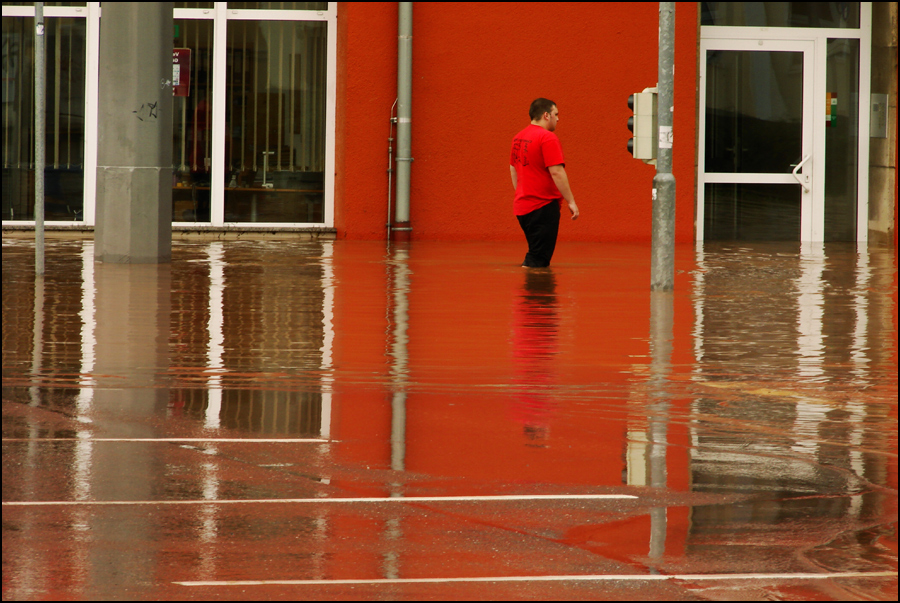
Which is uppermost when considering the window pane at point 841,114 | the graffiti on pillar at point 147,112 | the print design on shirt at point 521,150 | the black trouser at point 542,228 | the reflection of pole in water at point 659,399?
the window pane at point 841,114

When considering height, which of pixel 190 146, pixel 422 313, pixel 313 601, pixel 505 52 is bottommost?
pixel 313 601

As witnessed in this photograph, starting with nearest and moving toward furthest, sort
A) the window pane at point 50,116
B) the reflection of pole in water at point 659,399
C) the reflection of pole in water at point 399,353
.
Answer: the reflection of pole in water at point 659,399, the reflection of pole in water at point 399,353, the window pane at point 50,116

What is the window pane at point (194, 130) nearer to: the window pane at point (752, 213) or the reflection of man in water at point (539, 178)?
the reflection of man in water at point (539, 178)

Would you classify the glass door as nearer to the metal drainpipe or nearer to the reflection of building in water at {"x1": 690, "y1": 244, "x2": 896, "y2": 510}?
the metal drainpipe

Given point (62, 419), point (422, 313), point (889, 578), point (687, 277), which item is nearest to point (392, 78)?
point (687, 277)

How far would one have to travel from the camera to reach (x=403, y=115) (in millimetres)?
18219

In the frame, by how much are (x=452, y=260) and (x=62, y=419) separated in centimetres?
931

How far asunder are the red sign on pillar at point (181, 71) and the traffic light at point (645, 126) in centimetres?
613

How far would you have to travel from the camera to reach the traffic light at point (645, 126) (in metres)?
12.6

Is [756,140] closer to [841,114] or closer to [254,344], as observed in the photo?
[841,114]

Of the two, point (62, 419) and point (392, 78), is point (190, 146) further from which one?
point (62, 419)

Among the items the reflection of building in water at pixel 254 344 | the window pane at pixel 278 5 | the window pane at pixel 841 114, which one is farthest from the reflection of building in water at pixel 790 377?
the window pane at pixel 278 5

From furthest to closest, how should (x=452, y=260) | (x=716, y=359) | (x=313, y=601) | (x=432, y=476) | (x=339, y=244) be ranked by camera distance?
(x=339, y=244)
(x=452, y=260)
(x=716, y=359)
(x=432, y=476)
(x=313, y=601)

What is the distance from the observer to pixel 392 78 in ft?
60.4
